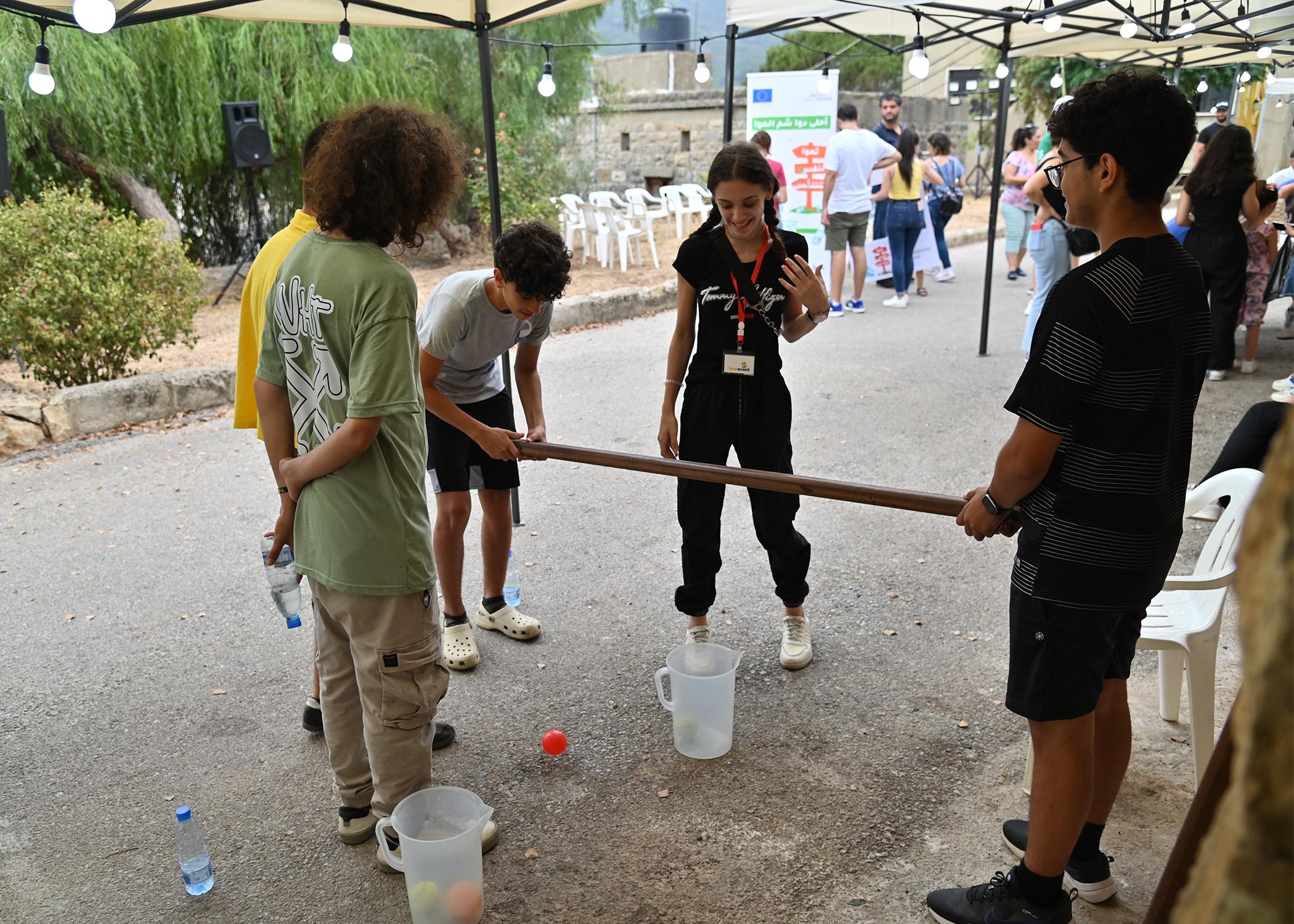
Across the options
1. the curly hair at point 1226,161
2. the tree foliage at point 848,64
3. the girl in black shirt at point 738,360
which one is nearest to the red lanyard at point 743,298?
the girl in black shirt at point 738,360

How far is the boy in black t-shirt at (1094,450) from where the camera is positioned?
1.83 m

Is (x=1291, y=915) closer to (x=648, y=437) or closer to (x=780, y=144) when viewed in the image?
(x=648, y=437)

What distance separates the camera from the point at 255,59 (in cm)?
1170

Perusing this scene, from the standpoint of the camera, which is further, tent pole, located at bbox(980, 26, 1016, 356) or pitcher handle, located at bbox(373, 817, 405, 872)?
tent pole, located at bbox(980, 26, 1016, 356)

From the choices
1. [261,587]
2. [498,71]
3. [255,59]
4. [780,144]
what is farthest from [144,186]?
[261,587]

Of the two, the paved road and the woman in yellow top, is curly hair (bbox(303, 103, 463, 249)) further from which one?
the woman in yellow top

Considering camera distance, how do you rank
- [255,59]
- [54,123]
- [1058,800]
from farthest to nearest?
[255,59]
[54,123]
[1058,800]

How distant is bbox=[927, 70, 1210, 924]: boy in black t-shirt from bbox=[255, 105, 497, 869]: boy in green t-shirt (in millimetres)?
1328

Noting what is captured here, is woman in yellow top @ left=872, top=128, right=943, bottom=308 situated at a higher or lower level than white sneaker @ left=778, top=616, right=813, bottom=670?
higher

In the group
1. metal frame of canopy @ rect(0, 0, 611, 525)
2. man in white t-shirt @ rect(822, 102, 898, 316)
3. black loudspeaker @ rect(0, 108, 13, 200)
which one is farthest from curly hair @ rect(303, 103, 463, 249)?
man in white t-shirt @ rect(822, 102, 898, 316)

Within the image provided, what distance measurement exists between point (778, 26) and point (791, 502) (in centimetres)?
532

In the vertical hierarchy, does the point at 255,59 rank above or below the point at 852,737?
above

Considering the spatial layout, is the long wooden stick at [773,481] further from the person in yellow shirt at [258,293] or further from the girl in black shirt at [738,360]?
the person in yellow shirt at [258,293]

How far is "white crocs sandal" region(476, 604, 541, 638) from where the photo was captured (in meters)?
3.84
